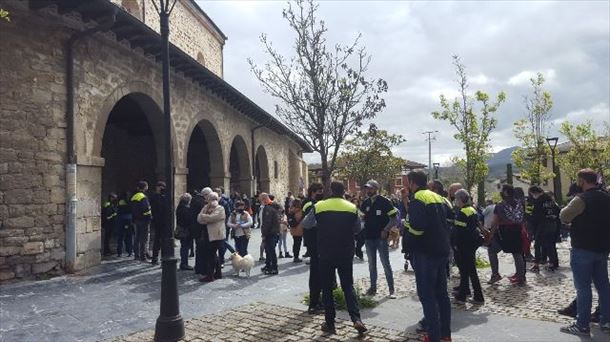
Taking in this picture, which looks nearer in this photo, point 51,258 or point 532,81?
point 51,258

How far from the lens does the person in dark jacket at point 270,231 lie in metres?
8.70

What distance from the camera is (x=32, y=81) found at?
8.17 meters

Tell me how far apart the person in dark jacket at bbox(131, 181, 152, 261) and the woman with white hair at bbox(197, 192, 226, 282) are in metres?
2.20

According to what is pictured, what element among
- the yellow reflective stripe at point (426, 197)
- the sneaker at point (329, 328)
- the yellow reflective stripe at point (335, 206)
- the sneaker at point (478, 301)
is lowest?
the sneaker at point (478, 301)

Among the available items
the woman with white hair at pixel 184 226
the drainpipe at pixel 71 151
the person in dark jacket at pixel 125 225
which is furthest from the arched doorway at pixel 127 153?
the woman with white hair at pixel 184 226

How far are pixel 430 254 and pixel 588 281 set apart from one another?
1.83 metres

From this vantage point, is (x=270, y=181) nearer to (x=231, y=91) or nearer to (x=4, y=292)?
(x=231, y=91)

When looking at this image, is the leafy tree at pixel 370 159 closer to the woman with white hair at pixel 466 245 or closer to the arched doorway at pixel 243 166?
the arched doorway at pixel 243 166

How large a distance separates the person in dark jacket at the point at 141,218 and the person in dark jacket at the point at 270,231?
2.68 metres

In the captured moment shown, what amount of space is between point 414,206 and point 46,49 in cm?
756

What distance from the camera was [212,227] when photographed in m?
7.97

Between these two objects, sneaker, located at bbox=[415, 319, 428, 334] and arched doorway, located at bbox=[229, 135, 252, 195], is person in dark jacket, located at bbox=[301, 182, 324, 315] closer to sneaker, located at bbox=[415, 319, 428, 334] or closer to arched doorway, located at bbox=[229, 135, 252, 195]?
sneaker, located at bbox=[415, 319, 428, 334]

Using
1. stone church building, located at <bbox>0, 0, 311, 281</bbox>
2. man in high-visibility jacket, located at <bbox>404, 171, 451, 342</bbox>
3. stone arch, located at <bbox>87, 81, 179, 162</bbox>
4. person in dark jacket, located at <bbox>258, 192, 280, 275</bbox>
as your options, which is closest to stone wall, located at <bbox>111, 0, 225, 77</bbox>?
stone church building, located at <bbox>0, 0, 311, 281</bbox>

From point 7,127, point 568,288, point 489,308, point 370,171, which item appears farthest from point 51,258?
point 370,171
